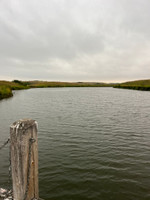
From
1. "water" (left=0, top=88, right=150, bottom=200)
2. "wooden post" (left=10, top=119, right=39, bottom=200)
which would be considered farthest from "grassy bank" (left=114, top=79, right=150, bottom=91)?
"wooden post" (left=10, top=119, right=39, bottom=200)

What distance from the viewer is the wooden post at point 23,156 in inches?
125

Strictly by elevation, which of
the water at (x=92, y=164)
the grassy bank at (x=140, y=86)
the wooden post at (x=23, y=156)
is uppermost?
the grassy bank at (x=140, y=86)

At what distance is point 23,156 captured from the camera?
3.21 metres

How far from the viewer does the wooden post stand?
317 centimetres

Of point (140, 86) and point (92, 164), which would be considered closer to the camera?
point (92, 164)

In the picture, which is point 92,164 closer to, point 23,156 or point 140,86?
point 23,156

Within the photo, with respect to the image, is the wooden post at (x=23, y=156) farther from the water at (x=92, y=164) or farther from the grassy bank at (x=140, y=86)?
the grassy bank at (x=140, y=86)

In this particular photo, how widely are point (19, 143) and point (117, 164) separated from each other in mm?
6774

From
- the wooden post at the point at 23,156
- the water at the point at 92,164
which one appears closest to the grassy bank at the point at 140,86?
the water at the point at 92,164

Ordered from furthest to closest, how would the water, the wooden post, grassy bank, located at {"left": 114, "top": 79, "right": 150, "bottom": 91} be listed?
grassy bank, located at {"left": 114, "top": 79, "right": 150, "bottom": 91} → the water → the wooden post

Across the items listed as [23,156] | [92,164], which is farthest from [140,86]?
[23,156]

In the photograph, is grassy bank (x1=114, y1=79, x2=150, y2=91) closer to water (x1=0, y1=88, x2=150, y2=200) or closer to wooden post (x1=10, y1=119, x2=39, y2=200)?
water (x1=0, y1=88, x2=150, y2=200)

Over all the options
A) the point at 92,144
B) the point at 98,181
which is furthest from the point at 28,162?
the point at 92,144

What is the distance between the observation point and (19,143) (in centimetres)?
317
